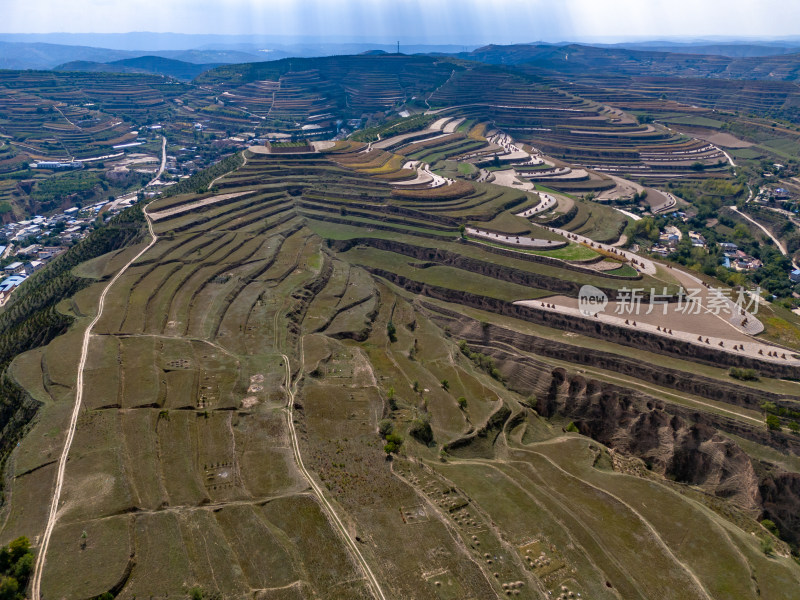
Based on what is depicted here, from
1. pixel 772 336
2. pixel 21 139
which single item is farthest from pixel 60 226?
pixel 772 336

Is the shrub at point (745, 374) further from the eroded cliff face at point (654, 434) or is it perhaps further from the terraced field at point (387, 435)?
the eroded cliff face at point (654, 434)

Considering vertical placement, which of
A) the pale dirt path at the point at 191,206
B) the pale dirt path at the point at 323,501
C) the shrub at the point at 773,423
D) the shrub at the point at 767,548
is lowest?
the shrub at the point at 767,548

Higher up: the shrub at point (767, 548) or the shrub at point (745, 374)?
the shrub at point (745, 374)

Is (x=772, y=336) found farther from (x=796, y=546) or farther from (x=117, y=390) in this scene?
(x=117, y=390)

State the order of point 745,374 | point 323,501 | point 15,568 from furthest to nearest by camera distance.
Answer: point 745,374, point 323,501, point 15,568

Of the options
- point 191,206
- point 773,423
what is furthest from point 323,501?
point 191,206

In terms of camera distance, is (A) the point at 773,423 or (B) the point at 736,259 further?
(B) the point at 736,259

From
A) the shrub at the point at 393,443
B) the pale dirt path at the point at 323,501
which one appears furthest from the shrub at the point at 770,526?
the pale dirt path at the point at 323,501

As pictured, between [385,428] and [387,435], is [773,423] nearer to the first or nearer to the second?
[387,435]
